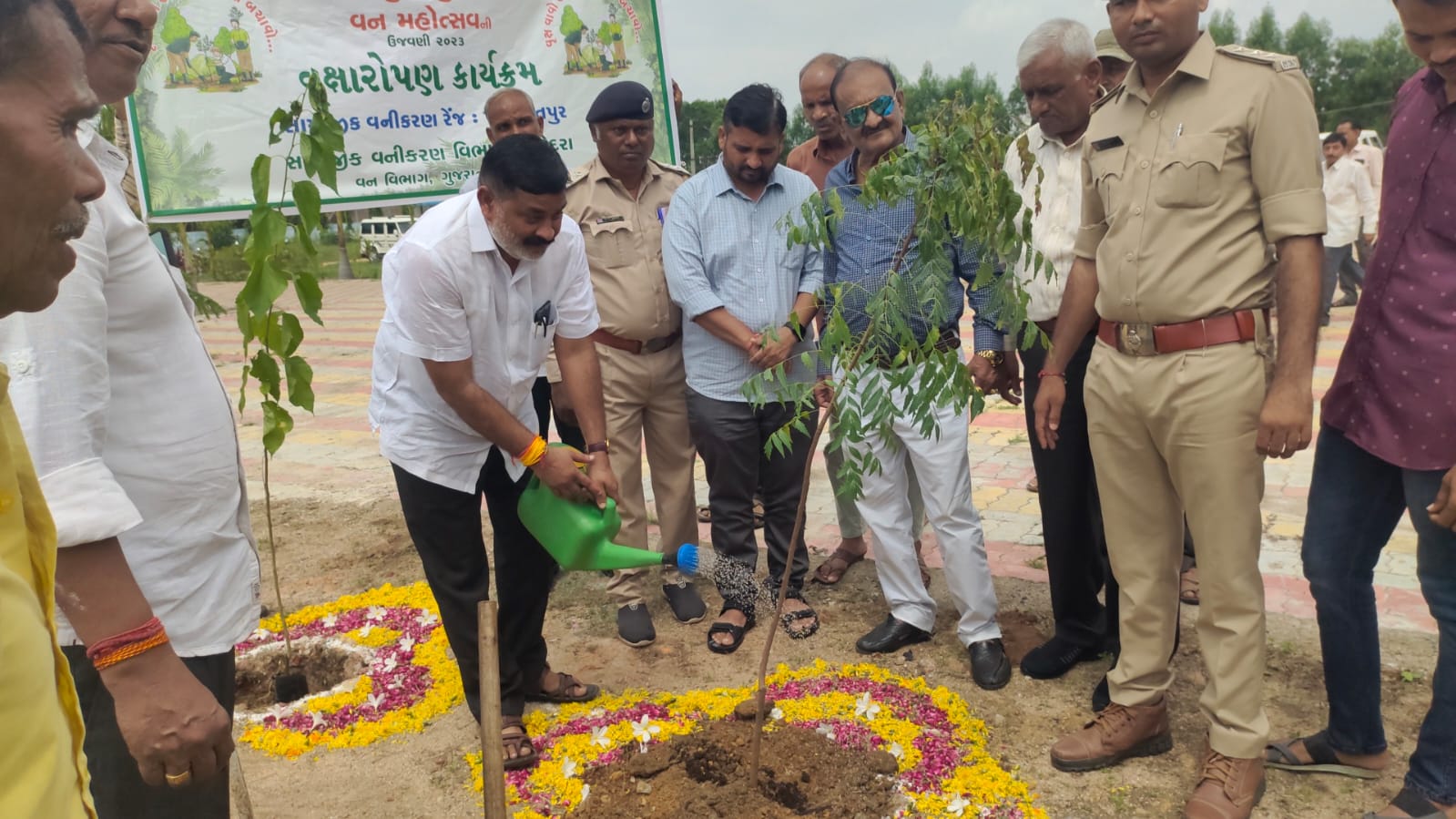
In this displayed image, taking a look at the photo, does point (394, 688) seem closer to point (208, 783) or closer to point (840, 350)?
point (208, 783)

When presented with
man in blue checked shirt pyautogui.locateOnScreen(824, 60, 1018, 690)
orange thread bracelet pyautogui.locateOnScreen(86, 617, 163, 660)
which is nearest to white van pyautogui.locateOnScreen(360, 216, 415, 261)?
man in blue checked shirt pyautogui.locateOnScreen(824, 60, 1018, 690)

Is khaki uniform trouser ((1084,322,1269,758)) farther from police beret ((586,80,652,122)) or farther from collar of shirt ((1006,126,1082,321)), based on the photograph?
police beret ((586,80,652,122))

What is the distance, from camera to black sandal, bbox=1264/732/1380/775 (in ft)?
9.24

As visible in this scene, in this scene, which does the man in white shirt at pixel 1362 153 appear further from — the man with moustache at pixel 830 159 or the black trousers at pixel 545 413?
the black trousers at pixel 545 413

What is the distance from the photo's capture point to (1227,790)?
8.75ft

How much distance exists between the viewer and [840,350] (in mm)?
2654

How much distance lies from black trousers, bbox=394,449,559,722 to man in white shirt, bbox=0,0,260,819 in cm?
90

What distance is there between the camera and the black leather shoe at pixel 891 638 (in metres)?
3.74

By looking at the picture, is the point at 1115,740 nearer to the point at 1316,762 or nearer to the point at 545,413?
the point at 1316,762

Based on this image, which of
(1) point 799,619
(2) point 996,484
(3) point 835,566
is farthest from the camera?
(2) point 996,484

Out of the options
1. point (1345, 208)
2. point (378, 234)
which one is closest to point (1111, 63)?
point (1345, 208)

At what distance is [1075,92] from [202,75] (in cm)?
411

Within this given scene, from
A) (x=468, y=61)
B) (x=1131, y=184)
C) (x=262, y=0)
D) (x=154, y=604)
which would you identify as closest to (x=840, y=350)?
(x=1131, y=184)

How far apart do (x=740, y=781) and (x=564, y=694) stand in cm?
93
